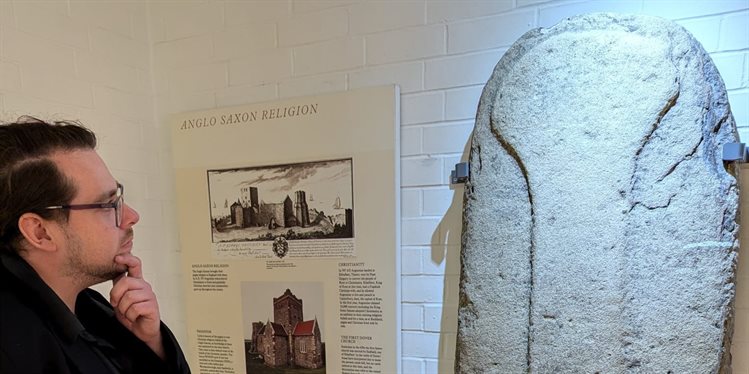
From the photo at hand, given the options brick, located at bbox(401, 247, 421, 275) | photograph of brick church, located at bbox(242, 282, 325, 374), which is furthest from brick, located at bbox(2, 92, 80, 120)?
brick, located at bbox(401, 247, 421, 275)

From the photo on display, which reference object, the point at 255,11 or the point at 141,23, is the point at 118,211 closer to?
the point at 255,11

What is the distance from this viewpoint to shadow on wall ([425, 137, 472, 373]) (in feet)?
5.39

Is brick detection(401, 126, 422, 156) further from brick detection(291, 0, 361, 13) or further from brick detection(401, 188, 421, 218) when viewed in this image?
brick detection(291, 0, 361, 13)

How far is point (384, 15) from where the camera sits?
5.61 ft

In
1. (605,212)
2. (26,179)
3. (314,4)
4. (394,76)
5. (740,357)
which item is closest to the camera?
(26,179)

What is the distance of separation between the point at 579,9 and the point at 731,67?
460 millimetres

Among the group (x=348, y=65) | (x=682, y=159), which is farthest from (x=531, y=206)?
(x=348, y=65)

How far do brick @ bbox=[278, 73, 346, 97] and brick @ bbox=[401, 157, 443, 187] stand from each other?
40 cm

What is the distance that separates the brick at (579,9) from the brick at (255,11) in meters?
0.98

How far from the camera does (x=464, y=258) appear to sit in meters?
1.44

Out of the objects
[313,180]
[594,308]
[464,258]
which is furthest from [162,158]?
[594,308]

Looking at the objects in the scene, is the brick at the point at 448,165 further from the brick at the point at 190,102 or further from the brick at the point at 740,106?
the brick at the point at 190,102

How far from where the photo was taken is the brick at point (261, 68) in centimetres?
188

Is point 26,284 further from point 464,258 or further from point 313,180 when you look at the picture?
point 464,258
